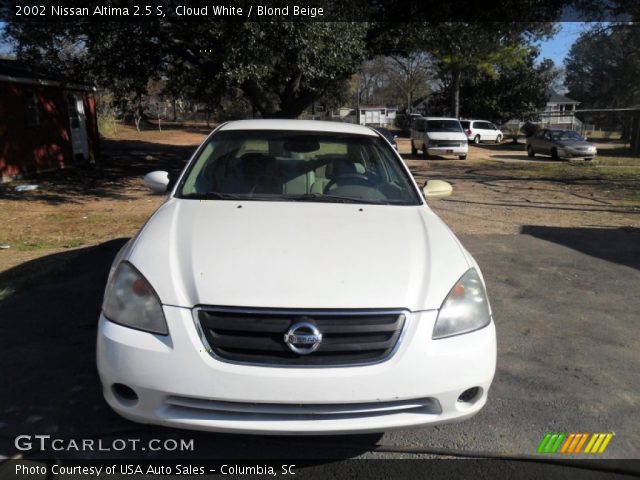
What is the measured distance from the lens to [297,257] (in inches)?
105

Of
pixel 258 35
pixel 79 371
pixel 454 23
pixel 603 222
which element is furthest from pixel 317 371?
pixel 454 23

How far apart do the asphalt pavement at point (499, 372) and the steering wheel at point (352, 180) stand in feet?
5.12

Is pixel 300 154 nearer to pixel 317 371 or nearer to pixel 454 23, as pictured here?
pixel 317 371


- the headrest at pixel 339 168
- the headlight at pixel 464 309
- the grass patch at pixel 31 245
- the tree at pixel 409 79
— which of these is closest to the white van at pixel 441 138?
the grass patch at pixel 31 245

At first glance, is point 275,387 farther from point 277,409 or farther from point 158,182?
point 158,182

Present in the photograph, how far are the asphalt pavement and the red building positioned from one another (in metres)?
9.96

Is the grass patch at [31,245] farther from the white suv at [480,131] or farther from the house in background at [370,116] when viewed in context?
the house in background at [370,116]

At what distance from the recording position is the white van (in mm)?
23188

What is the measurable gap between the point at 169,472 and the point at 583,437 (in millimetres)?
2166

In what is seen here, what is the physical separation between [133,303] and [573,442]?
2373mm

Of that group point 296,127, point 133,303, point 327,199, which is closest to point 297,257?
point 133,303

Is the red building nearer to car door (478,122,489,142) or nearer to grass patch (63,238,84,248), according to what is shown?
grass patch (63,238,84,248)

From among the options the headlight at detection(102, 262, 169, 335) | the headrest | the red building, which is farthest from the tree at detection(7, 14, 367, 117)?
the headlight at detection(102, 262, 169, 335)

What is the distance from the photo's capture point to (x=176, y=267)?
103 inches
